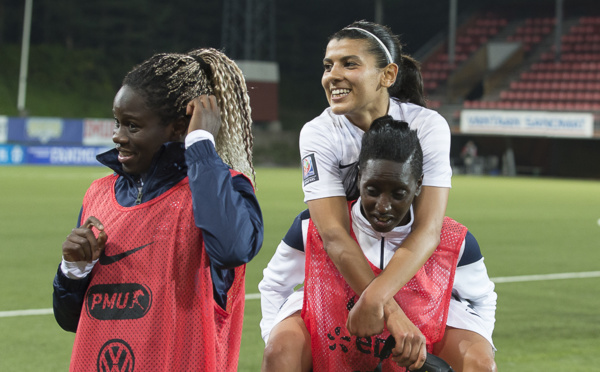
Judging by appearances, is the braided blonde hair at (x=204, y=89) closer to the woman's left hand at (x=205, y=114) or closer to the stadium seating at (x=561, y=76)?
the woman's left hand at (x=205, y=114)

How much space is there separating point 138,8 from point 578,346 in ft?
123

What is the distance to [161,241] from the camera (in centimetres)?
243

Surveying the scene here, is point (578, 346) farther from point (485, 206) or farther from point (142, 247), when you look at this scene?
point (485, 206)

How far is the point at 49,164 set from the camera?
27953 mm

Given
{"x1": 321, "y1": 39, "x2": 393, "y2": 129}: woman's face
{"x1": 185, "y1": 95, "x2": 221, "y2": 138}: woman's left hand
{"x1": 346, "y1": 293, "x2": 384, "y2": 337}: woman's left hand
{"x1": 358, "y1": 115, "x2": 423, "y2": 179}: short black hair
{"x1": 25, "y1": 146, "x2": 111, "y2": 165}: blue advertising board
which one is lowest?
{"x1": 25, "y1": 146, "x2": 111, "y2": 165}: blue advertising board

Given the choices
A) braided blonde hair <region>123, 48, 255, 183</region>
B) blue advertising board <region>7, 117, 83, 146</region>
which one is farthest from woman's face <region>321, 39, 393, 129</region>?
blue advertising board <region>7, 117, 83, 146</region>

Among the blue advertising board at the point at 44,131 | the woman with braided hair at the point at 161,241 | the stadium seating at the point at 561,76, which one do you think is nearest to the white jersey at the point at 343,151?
the woman with braided hair at the point at 161,241

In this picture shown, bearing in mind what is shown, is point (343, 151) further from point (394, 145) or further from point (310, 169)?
point (394, 145)

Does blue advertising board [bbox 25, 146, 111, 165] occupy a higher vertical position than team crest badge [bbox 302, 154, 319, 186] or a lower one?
lower

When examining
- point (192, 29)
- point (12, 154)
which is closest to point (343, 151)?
point (12, 154)

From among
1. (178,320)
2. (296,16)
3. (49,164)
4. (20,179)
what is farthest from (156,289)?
(296,16)

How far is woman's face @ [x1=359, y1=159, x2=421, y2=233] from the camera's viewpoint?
2.77 meters

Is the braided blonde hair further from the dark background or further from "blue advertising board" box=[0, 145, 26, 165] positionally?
the dark background

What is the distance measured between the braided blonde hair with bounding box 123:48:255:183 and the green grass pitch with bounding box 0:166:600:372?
2.39m
